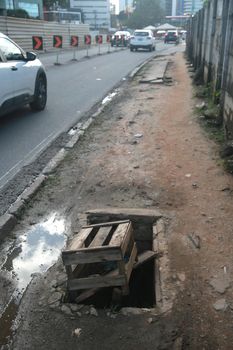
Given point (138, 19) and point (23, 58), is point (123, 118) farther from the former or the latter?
point (138, 19)

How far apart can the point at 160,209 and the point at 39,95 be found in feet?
19.8

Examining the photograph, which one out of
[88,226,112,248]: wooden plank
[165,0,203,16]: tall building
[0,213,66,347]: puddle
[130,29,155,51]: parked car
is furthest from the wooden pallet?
[165,0,203,16]: tall building

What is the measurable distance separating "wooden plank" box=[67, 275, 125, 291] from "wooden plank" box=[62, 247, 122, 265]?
150 millimetres

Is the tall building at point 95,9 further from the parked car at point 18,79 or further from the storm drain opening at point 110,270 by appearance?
the storm drain opening at point 110,270

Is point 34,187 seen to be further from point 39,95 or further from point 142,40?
point 142,40

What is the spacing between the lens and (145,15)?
114m

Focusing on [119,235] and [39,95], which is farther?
[39,95]

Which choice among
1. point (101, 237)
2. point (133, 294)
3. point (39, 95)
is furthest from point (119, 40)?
point (133, 294)

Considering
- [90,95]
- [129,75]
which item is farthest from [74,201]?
[129,75]

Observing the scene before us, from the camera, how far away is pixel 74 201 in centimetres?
529

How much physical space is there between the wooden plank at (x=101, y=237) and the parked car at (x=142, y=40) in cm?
3352

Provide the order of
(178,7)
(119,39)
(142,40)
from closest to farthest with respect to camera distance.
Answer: (142,40)
(119,39)
(178,7)

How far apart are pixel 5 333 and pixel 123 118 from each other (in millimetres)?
7045

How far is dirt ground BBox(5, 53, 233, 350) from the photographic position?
3.04m
